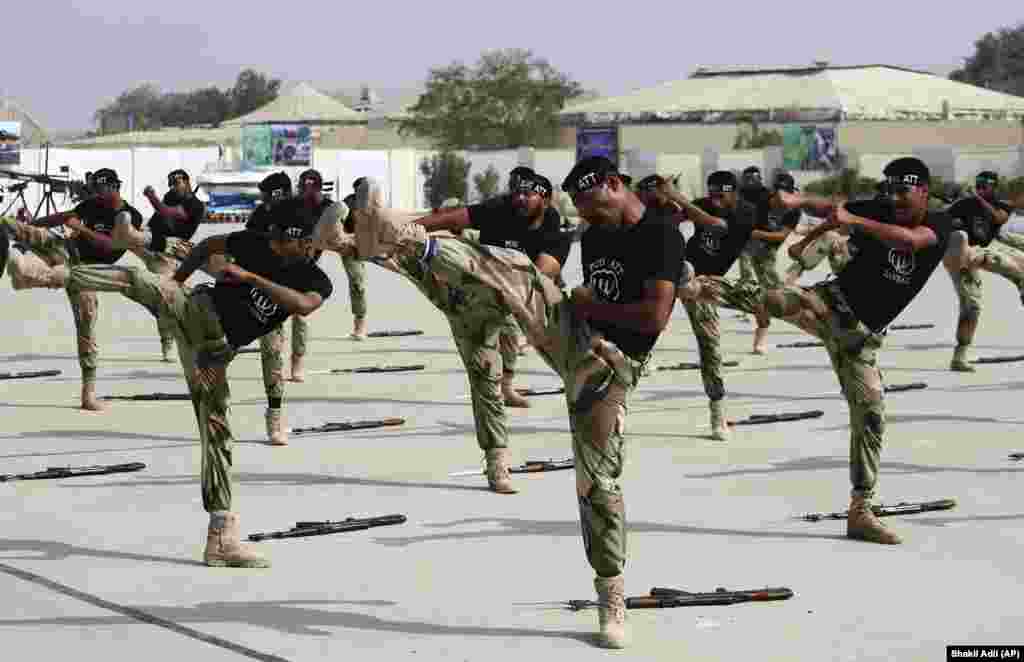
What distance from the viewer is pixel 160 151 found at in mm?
76375

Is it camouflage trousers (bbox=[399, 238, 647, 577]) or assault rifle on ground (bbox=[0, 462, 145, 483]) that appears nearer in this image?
camouflage trousers (bbox=[399, 238, 647, 577])

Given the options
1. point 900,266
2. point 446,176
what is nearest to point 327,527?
point 900,266

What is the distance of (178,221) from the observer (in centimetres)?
1942

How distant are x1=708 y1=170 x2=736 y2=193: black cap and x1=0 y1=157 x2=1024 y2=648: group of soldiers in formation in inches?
26.4

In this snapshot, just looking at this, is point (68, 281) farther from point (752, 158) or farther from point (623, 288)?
point (752, 158)

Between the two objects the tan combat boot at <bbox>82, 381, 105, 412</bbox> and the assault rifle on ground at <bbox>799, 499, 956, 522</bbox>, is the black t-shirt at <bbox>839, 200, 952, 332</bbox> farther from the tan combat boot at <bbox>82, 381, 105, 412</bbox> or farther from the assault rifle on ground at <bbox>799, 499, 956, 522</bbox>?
the tan combat boot at <bbox>82, 381, 105, 412</bbox>

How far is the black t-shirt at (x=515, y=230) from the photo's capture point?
1298 centimetres

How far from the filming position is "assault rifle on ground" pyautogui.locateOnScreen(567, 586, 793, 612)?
30.3 ft

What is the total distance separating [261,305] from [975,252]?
11.1 metres

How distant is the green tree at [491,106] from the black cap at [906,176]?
98531mm

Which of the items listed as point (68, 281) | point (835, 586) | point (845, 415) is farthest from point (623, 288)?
point (845, 415)

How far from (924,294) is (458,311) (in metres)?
19.1

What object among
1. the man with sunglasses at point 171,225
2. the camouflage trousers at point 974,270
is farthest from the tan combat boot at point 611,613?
the camouflage trousers at point 974,270

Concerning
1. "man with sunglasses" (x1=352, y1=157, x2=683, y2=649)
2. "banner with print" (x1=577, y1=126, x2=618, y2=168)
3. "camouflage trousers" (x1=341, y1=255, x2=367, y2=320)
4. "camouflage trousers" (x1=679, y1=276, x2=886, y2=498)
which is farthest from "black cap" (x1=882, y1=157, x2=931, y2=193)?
"banner with print" (x1=577, y1=126, x2=618, y2=168)
